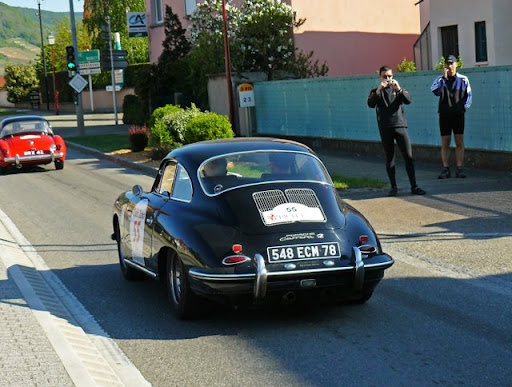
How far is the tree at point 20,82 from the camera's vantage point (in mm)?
92125

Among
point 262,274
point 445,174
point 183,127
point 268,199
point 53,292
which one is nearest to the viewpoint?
point 262,274

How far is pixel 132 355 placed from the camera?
7215 mm

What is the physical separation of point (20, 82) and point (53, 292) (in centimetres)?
8623

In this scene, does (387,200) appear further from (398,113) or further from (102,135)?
(102,135)

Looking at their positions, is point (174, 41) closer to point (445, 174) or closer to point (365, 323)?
point (445, 174)

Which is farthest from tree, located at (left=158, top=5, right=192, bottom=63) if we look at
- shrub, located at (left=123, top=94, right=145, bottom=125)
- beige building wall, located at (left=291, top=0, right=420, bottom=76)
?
beige building wall, located at (left=291, top=0, right=420, bottom=76)

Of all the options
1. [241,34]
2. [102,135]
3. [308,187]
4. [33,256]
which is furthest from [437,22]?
[308,187]

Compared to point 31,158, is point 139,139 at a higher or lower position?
Result: higher

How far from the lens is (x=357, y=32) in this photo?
3569 cm

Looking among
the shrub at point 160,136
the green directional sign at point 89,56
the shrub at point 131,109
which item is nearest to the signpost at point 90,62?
the green directional sign at point 89,56

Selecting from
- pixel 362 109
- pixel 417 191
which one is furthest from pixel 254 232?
pixel 362 109

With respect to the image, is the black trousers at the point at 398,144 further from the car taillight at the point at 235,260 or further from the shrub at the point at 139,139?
the shrub at the point at 139,139

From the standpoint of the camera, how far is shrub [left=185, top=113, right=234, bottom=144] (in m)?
23.6

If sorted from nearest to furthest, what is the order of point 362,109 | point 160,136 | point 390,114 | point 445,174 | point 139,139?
point 390,114 < point 445,174 < point 362,109 < point 160,136 < point 139,139
